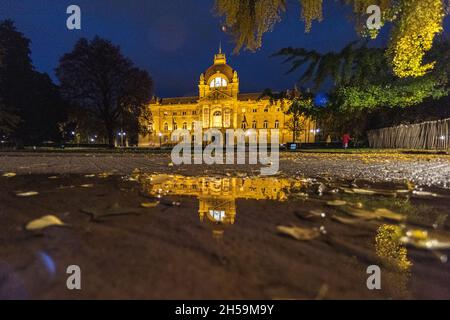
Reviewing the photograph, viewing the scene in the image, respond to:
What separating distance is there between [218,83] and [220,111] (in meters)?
10.4

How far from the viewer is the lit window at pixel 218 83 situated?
89.4m

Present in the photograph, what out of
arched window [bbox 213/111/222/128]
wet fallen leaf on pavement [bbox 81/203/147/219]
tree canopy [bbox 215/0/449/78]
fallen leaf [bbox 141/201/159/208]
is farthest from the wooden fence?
arched window [bbox 213/111/222/128]

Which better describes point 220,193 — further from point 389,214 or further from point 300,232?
point 389,214

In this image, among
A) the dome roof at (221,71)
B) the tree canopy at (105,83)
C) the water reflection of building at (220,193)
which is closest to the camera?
the water reflection of building at (220,193)

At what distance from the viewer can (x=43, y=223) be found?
2.34 m

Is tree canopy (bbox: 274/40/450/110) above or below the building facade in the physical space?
below

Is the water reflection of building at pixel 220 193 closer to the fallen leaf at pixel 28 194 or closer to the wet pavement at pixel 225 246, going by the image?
the wet pavement at pixel 225 246

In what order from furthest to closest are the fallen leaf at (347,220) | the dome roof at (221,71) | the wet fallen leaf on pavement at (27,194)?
the dome roof at (221,71) → the wet fallen leaf on pavement at (27,194) → the fallen leaf at (347,220)

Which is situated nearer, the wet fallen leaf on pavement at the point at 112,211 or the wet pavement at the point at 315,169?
the wet fallen leaf on pavement at the point at 112,211

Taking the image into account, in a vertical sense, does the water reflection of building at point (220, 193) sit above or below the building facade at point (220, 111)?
below

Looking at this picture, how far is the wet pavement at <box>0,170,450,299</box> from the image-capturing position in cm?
131

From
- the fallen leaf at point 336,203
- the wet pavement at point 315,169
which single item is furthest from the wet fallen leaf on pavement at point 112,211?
the wet pavement at point 315,169

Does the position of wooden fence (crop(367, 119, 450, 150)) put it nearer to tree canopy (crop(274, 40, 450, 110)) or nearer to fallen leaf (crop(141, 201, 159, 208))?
tree canopy (crop(274, 40, 450, 110))
